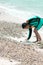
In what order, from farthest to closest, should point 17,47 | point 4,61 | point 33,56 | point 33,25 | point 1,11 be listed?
point 1,11 < point 33,25 < point 17,47 < point 33,56 < point 4,61

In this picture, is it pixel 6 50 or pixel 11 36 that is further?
pixel 11 36

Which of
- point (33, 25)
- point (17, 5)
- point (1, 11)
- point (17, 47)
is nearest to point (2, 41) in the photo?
point (17, 47)

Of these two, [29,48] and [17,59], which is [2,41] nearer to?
[29,48]

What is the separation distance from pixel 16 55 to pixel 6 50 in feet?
1.22

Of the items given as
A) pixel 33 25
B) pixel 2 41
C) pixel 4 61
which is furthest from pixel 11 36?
pixel 4 61

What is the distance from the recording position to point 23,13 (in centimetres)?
1853

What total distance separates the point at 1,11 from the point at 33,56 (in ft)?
35.4

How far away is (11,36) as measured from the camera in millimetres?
10180

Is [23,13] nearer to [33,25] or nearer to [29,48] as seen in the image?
[33,25]

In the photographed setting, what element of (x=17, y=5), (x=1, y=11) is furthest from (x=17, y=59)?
(x=17, y=5)

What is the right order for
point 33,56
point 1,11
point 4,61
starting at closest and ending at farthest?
point 4,61, point 33,56, point 1,11

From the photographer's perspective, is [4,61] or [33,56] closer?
[4,61]

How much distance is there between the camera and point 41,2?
22.2 meters

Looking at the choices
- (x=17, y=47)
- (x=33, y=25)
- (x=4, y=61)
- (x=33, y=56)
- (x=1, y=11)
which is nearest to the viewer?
(x=4, y=61)
